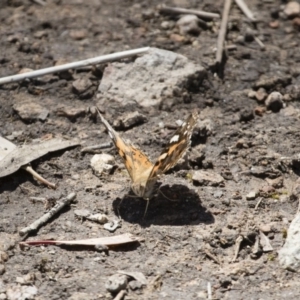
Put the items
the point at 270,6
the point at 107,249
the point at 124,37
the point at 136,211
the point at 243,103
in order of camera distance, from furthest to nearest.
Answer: the point at 270,6 → the point at 124,37 → the point at 243,103 → the point at 136,211 → the point at 107,249

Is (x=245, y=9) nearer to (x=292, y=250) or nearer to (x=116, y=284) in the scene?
(x=292, y=250)

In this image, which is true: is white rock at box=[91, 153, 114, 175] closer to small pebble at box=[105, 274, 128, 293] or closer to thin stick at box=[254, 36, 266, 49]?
small pebble at box=[105, 274, 128, 293]

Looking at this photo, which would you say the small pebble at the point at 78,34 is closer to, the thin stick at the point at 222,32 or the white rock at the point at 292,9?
the thin stick at the point at 222,32

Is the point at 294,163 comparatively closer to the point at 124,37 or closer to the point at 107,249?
the point at 107,249

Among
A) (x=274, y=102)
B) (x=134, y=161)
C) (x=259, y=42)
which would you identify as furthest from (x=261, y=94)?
(x=134, y=161)

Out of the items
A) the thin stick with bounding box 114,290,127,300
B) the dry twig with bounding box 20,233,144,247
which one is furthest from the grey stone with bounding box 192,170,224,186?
the thin stick with bounding box 114,290,127,300

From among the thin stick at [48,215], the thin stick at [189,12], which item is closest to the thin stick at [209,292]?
the thin stick at [48,215]

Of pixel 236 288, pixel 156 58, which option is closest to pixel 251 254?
pixel 236 288
